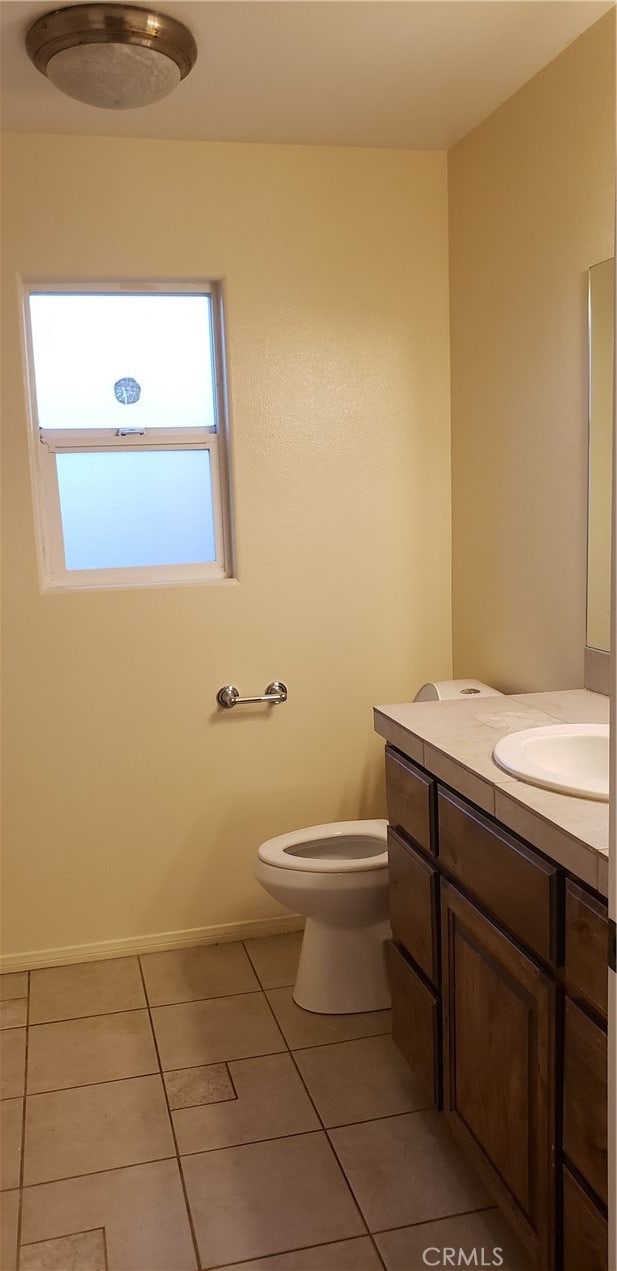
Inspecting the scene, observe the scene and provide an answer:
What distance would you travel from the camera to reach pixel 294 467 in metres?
3.01

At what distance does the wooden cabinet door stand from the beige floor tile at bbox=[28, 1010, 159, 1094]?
0.87 m

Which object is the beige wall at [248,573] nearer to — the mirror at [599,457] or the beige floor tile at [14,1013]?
the beige floor tile at [14,1013]

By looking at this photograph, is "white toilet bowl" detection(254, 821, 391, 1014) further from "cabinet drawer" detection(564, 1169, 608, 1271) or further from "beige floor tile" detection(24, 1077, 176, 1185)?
"cabinet drawer" detection(564, 1169, 608, 1271)

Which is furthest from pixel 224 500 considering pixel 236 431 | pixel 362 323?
pixel 362 323

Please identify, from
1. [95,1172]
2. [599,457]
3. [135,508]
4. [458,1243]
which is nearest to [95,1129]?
[95,1172]

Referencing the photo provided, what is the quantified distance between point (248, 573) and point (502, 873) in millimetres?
1552

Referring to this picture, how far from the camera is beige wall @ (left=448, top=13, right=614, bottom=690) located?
2.27 meters

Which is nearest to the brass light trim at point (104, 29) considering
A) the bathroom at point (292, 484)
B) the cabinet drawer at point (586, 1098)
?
the bathroom at point (292, 484)

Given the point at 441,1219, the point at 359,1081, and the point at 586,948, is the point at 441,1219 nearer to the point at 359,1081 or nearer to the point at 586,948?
the point at 359,1081

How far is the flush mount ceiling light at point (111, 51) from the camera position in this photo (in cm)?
203

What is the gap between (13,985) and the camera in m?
2.92

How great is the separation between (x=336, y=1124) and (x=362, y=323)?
216cm

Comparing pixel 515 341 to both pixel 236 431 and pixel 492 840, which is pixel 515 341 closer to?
pixel 236 431

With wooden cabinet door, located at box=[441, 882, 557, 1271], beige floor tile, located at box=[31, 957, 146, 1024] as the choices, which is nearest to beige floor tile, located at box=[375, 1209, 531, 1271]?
wooden cabinet door, located at box=[441, 882, 557, 1271]
